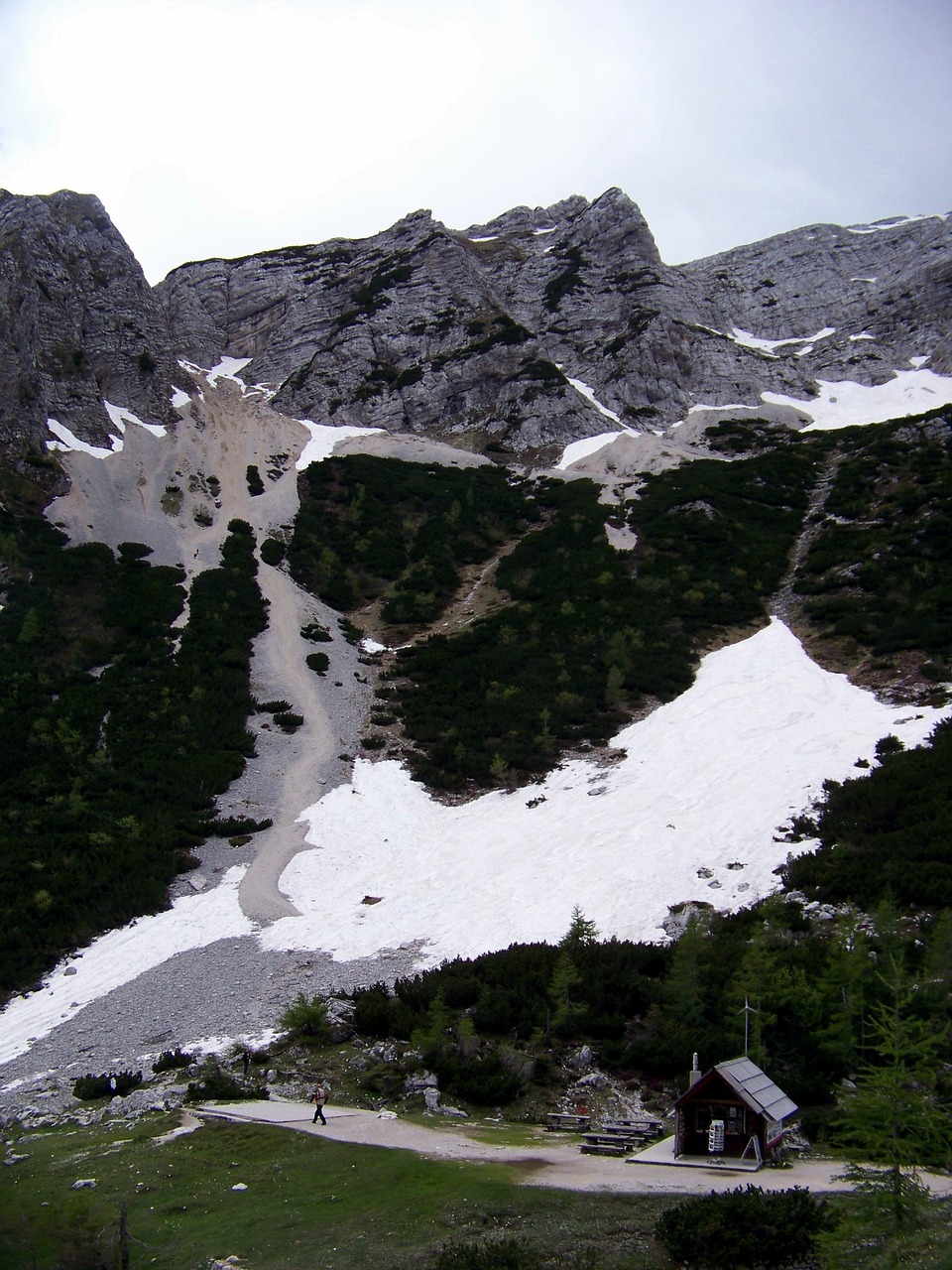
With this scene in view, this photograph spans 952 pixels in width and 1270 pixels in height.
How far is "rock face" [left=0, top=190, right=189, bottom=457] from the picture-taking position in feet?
193

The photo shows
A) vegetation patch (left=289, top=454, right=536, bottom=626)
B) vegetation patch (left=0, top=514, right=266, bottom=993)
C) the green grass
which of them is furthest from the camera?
vegetation patch (left=289, top=454, right=536, bottom=626)

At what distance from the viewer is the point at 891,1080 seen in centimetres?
902

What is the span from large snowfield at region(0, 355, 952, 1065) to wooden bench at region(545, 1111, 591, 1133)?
7.49 m

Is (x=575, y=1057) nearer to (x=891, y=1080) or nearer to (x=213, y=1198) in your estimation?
(x=213, y=1198)

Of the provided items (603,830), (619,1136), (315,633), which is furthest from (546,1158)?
(315,633)

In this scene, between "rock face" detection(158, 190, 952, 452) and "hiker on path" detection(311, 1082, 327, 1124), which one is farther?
"rock face" detection(158, 190, 952, 452)

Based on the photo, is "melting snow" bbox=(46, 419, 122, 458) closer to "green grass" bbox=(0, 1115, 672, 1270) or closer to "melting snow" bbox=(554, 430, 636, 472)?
"melting snow" bbox=(554, 430, 636, 472)

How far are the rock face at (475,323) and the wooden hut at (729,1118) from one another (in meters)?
57.0

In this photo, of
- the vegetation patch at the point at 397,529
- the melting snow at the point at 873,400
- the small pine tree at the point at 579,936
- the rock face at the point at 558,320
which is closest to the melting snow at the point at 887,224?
the rock face at the point at 558,320

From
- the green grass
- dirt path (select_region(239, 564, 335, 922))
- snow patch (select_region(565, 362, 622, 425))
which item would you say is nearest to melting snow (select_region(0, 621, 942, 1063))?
dirt path (select_region(239, 564, 335, 922))

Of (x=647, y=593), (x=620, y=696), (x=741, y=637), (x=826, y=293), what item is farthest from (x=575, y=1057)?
(x=826, y=293)

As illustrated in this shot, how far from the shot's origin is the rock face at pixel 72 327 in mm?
58938

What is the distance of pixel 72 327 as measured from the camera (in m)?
66.2

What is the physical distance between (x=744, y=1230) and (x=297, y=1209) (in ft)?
18.1
